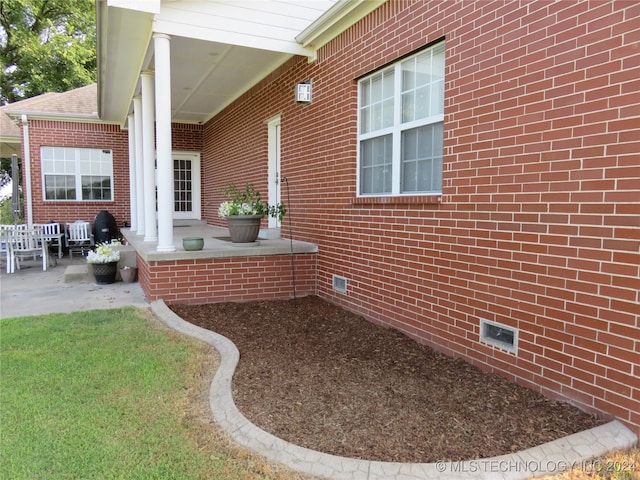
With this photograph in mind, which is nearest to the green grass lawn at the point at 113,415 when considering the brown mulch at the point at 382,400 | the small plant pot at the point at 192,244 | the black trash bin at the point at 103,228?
the brown mulch at the point at 382,400

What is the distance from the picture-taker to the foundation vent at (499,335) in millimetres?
3251

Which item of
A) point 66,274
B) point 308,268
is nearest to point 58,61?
point 66,274

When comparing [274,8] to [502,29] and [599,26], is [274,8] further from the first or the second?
[599,26]

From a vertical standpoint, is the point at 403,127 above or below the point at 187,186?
above

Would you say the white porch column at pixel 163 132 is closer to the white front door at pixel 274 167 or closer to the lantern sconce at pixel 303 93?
the lantern sconce at pixel 303 93

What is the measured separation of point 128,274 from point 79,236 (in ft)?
16.6

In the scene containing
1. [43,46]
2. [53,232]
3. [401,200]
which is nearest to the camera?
[401,200]

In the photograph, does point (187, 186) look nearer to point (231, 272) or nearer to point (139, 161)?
point (139, 161)

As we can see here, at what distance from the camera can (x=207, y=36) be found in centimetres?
573

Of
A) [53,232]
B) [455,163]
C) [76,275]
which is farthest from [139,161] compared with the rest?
[455,163]

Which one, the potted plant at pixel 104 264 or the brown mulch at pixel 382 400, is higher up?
the potted plant at pixel 104 264

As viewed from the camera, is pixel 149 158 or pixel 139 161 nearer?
pixel 149 158

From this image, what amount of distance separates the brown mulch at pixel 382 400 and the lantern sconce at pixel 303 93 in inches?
131

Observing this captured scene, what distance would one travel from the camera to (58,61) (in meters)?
20.3
